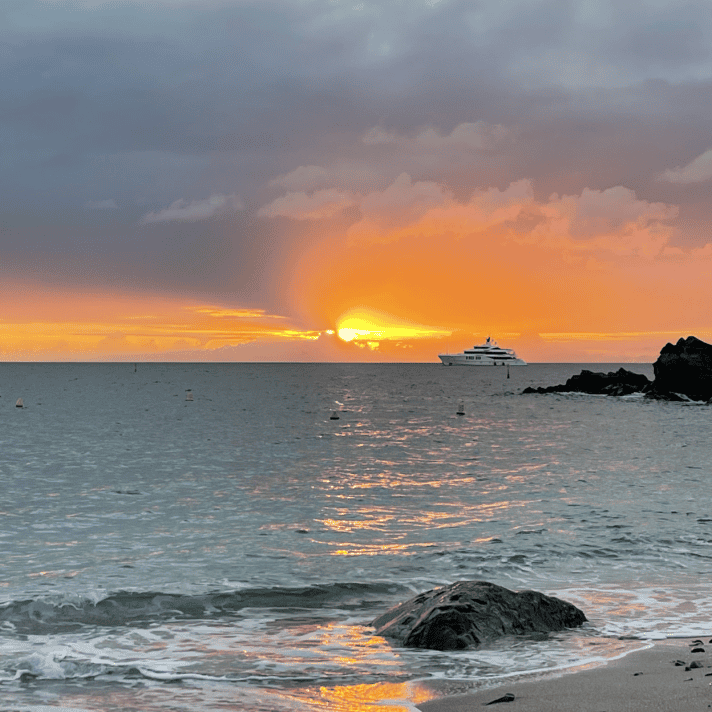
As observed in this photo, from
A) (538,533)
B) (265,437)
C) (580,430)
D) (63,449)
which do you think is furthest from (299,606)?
(580,430)

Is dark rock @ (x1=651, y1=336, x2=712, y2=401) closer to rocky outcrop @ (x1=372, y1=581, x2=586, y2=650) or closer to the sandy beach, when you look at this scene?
rocky outcrop @ (x1=372, y1=581, x2=586, y2=650)

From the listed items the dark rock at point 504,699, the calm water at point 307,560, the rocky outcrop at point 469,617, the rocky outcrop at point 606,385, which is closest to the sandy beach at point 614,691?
the dark rock at point 504,699

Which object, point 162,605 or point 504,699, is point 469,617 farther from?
point 162,605

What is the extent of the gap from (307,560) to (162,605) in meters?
3.75

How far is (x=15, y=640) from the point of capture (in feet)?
29.8

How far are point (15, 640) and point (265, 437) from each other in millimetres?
35934

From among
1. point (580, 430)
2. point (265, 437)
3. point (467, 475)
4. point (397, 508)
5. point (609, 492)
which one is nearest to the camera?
point (397, 508)

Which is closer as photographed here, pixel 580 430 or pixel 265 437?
pixel 265 437

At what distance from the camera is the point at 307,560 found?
1412 centimetres

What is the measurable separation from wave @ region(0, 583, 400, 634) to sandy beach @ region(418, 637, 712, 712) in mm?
4168

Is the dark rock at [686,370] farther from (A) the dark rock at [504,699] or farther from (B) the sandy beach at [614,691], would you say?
(A) the dark rock at [504,699]

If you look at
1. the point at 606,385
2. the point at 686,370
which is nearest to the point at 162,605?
the point at 686,370

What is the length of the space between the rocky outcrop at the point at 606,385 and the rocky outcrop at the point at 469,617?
288 feet

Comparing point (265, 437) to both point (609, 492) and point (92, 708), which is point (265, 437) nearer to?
point (609, 492)
